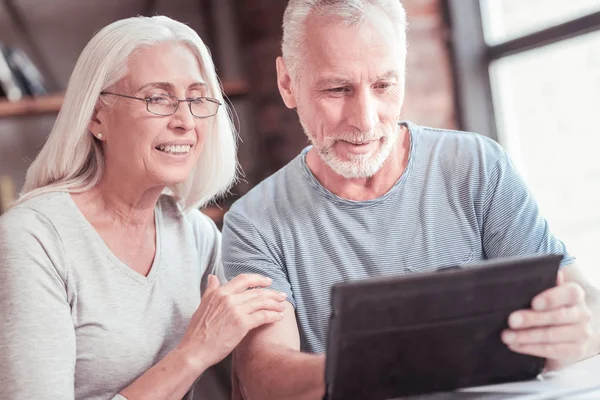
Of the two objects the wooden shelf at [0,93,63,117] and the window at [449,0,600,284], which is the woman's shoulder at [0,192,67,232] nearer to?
the window at [449,0,600,284]

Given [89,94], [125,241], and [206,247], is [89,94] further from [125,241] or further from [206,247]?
[206,247]

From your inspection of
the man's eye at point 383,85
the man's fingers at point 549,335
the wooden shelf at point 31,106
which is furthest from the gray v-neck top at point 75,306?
the wooden shelf at point 31,106

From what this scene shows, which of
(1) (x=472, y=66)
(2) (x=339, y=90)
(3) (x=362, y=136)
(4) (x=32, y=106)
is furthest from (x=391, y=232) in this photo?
(4) (x=32, y=106)

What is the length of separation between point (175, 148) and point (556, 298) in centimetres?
92

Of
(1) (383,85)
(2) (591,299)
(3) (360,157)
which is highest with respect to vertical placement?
(1) (383,85)

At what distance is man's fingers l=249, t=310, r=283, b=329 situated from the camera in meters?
1.50

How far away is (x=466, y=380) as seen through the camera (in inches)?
45.8

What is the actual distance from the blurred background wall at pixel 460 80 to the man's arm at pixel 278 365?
39cm

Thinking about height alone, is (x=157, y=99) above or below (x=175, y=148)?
above

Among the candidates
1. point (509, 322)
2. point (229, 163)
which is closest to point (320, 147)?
point (229, 163)

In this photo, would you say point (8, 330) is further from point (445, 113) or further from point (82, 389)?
point (445, 113)

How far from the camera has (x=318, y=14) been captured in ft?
5.33

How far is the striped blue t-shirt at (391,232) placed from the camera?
1646mm

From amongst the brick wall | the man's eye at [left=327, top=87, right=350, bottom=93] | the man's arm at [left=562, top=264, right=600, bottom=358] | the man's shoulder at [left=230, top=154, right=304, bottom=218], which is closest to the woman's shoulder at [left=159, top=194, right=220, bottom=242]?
the man's shoulder at [left=230, top=154, right=304, bottom=218]
